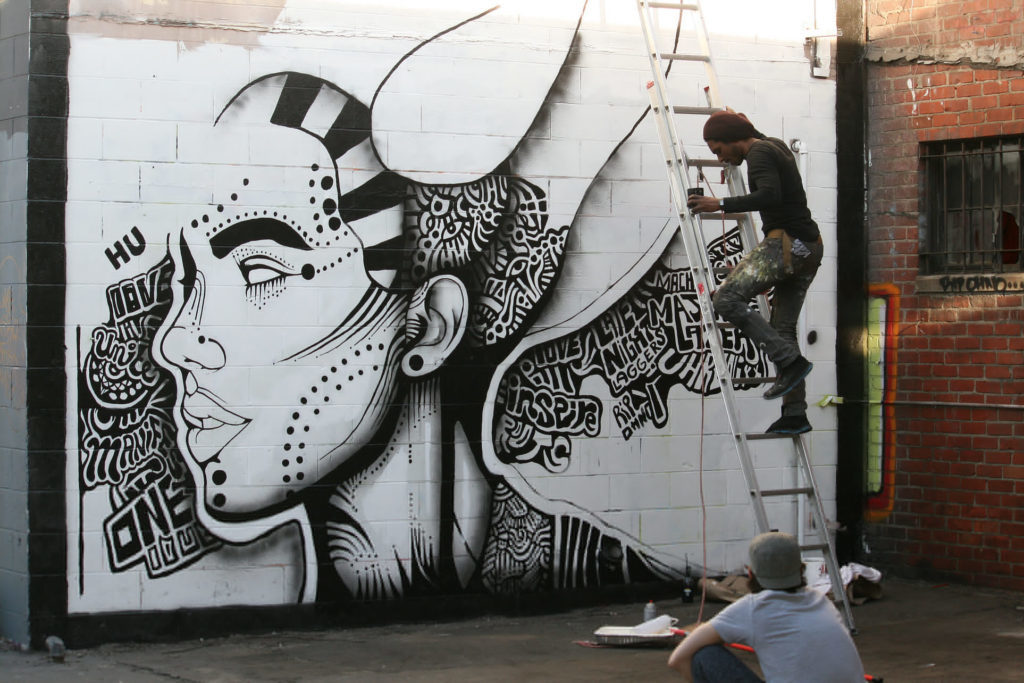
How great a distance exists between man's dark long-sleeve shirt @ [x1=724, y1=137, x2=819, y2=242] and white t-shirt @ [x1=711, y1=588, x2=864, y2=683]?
9.16ft

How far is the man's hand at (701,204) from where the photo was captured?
6.50 m

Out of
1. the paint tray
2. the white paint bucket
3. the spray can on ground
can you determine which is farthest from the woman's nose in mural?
the white paint bucket

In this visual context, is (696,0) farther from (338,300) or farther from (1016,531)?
(1016,531)

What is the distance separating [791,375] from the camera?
6402 millimetres

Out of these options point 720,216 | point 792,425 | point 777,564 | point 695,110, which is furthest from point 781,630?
point 695,110

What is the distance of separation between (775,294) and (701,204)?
0.71 metres

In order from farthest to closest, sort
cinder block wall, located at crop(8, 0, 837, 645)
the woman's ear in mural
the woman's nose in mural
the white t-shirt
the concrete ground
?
the woman's ear in mural, the woman's nose in mural, cinder block wall, located at crop(8, 0, 837, 645), the concrete ground, the white t-shirt

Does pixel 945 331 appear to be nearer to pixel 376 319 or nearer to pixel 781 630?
pixel 376 319

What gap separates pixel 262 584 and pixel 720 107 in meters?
4.06

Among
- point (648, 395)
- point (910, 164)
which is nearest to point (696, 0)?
point (910, 164)

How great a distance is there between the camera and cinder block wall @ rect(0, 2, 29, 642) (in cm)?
682

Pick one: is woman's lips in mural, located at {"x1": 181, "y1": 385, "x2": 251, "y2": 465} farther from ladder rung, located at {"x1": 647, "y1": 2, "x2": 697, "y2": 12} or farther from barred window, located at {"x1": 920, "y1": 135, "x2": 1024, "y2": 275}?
barred window, located at {"x1": 920, "y1": 135, "x2": 1024, "y2": 275}

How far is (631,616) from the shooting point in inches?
302

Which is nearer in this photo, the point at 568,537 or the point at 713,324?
the point at 713,324
